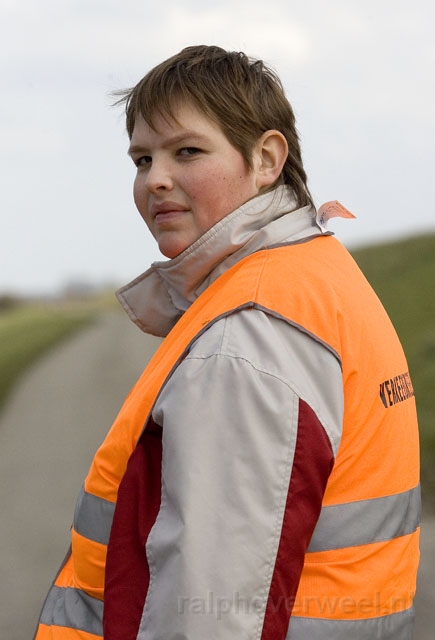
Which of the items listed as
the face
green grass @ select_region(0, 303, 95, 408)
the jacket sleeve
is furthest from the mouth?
green grass @ select_region(0, 303, 95, 408)

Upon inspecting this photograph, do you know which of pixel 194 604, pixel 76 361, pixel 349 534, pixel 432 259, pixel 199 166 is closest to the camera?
pixel 194 604

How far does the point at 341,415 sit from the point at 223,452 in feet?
1.03

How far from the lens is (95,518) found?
2250 millimetres

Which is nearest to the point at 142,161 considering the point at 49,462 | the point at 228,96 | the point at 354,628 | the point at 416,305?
the point at 228,96

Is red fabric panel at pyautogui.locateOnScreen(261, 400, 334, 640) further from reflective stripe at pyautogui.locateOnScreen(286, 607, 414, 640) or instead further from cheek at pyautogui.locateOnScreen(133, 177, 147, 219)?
cheek at pyautogui.locateOnScreen(133, 177, 147, 219)

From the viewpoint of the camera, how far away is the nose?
93.4 inches

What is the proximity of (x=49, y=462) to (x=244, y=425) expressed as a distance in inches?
323

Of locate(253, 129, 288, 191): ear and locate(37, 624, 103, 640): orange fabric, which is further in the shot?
locate(253, 129, 288, 191): ear

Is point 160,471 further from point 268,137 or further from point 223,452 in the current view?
point 268,137

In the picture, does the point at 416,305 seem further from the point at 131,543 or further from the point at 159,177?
the point at 131,543

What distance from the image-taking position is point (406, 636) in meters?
2.43

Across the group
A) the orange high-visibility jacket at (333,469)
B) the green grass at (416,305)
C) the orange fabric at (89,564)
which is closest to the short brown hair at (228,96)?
the orange high-visibility jacket at (333,469)

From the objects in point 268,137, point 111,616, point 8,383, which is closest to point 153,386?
point 111,616
